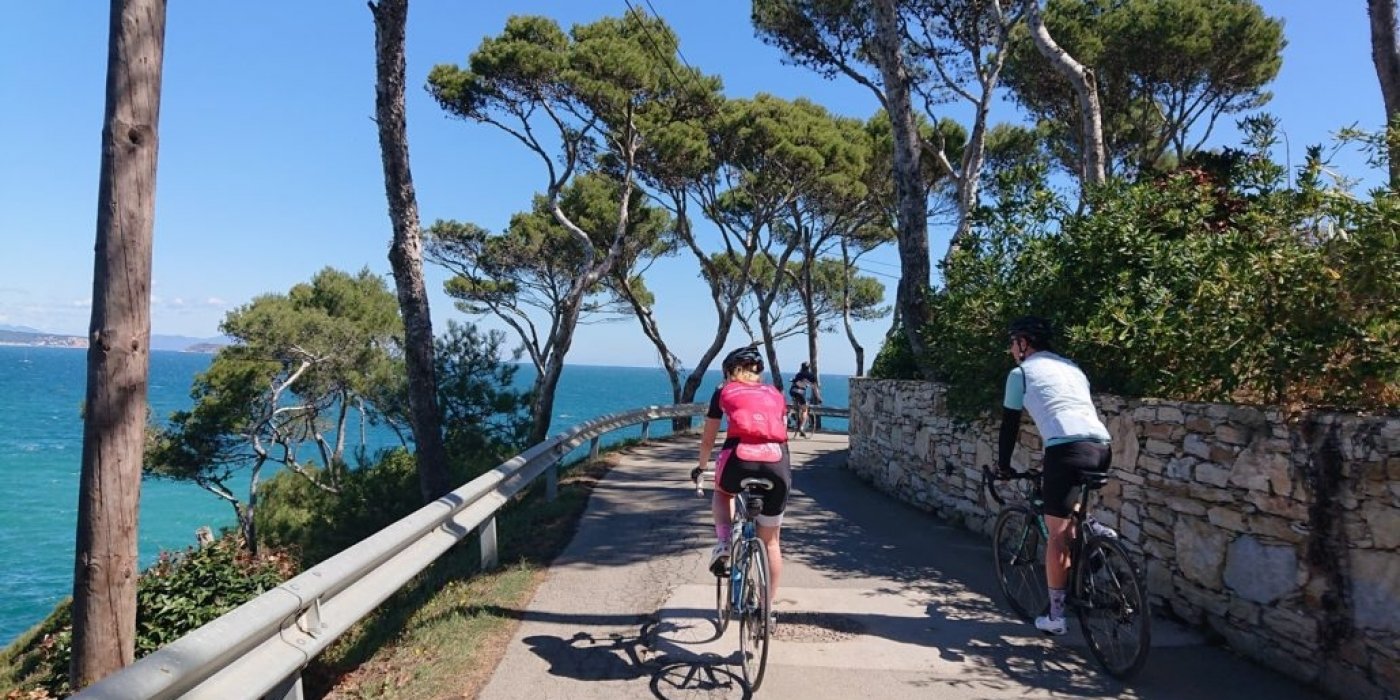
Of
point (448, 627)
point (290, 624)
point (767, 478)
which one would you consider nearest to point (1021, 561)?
point (767, 478)

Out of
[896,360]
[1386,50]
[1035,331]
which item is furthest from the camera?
[896,360]

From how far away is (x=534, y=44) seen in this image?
760 inches

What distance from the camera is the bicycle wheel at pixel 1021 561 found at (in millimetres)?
5363

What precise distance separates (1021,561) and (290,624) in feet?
13.7

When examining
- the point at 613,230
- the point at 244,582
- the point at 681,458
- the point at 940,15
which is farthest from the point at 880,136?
the point at 244,582

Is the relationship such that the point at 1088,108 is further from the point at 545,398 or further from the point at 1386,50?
the point at 545,398

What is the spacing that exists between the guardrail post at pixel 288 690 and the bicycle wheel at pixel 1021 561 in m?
4.03

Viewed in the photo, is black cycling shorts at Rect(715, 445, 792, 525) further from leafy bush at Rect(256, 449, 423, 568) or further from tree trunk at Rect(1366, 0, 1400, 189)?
leafy bush at Rect(256, 449, 423, 568)

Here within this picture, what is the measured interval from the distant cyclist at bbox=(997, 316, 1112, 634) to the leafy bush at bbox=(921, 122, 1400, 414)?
1.12 meters

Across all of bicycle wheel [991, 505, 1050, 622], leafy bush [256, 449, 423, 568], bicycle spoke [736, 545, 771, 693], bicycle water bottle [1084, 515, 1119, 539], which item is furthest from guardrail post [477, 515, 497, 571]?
leafy bush [256, 449, 423, 568]

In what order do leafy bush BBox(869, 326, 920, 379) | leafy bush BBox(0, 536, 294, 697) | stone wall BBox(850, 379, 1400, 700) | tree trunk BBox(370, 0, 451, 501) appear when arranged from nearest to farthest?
stone wall BBox(850, 379, 1400, 700), leafy bush BBox(0, 536, 294, 697), tree trunk BBox(370, 0, 451, 501), leafy bush BBox(869, 326, 920, 379)

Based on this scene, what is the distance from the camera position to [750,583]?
440 centimetres

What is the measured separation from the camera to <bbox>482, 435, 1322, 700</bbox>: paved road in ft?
14.2

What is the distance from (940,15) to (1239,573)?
49.8ft
